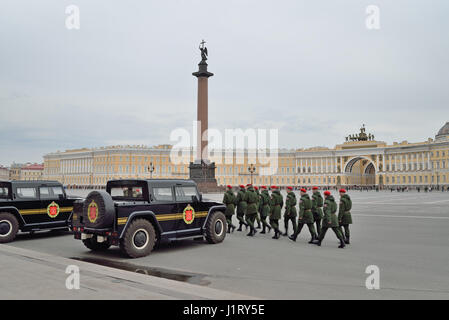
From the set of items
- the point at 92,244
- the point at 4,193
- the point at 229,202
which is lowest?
the point at 92,244

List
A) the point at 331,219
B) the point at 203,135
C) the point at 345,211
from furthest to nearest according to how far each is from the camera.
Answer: the point at 203,135, the point at 345,211, the point at 331,219

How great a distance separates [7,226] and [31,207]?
2.59ft

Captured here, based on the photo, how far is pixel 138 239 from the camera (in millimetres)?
8406

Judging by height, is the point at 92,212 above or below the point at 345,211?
above

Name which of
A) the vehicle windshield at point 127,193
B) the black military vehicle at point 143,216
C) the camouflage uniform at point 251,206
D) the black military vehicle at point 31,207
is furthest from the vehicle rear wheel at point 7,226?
the camouflage uniform at point 251,206

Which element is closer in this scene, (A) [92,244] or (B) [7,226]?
(A) [92,244]

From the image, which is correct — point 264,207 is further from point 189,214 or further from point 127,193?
point 127,193

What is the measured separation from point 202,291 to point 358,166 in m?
126

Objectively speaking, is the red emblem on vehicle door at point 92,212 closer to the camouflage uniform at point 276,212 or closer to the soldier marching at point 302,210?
the soldier marching at point 302,210

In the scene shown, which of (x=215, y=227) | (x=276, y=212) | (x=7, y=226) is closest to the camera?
(x=215, y=227)

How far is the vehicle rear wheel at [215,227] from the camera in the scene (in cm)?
1009

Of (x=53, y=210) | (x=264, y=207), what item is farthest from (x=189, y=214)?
(x=53, y=210)

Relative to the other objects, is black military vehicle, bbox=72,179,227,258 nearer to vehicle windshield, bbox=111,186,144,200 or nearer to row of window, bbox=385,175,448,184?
vehicle windshield, bbox=111,186,144,200
